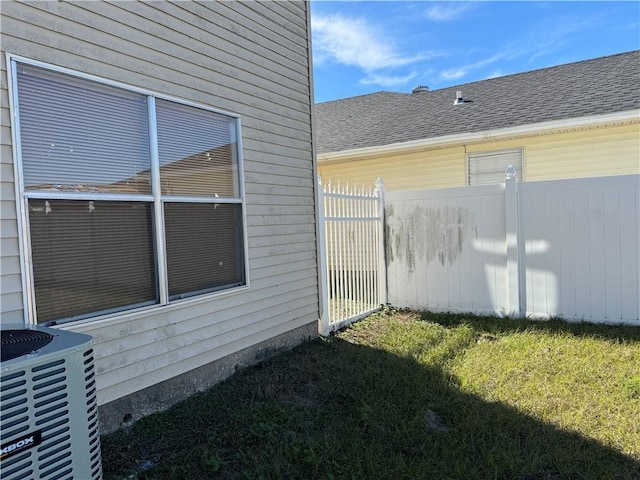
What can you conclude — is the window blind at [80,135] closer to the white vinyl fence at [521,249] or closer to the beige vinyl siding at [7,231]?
the beige vinyl siding at [7,231]

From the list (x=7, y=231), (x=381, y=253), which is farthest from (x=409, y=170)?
(x=7, y=231)

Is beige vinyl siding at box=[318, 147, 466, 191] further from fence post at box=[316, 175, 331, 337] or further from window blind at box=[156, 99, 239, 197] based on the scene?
window blind at box=[156, 99, 239, 197]

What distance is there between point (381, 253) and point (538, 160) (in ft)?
12.1

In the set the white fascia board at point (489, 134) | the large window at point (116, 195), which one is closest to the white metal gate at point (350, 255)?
the large window at point (116, 195)

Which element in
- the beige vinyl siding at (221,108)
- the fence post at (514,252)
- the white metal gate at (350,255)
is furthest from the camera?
the fence post at (514,252)

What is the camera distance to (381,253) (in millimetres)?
6480

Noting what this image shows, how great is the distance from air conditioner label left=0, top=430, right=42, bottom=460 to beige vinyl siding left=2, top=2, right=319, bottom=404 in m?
1.09

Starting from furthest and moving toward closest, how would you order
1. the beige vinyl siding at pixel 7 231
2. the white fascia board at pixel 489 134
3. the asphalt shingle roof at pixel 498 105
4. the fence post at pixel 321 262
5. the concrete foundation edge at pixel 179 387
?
the asphalt shingle roof at pixel 498 105 < the white fascia board at pixel 489 134 < the fence post at pixel 321 262 < the concrete foundation edge at pixel 179 387 < the beige vinyl siding at pixel 7 231

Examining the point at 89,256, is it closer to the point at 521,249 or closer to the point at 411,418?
the point at 411,418

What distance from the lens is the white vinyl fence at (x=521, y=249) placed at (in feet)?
16.5

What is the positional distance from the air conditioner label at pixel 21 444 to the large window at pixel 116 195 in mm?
1064

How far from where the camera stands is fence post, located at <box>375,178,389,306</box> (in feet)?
21.1

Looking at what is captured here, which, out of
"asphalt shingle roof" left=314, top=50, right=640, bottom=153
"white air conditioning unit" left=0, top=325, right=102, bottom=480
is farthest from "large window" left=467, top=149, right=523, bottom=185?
"white air conditioning unit" left=0, top=325, right=102, bottom=480

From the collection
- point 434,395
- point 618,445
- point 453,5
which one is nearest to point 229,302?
point 434,395
